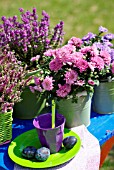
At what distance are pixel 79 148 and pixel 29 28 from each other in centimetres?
77

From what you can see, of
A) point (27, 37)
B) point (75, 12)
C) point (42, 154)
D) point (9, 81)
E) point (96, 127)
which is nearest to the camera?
point (42, 154)

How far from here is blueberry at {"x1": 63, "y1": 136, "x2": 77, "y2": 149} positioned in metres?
2.02

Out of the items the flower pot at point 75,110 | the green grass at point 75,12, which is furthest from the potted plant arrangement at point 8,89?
the green grass at point 75,12

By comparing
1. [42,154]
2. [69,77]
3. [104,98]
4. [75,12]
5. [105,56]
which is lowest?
[42,154]

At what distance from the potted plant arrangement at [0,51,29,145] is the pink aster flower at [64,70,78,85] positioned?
0.24 meters

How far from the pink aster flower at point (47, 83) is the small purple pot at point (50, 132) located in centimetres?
17

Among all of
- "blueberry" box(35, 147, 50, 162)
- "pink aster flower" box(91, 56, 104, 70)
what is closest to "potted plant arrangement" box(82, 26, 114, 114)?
"pink aster flower" box(91, 56, 104, 70)

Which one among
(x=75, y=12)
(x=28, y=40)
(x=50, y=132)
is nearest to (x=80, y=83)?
(x=50, y=132)

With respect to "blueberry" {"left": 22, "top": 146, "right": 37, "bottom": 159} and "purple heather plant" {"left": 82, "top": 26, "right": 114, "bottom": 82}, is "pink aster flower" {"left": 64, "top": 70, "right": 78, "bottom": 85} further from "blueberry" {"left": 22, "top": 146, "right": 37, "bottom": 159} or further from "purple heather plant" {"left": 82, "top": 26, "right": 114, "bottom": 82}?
"blueberry" {"left": 22, "top": 146, "right": 37, "bottom": 159}

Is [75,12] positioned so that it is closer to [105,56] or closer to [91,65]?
[105,56]

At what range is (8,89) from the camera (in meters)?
2.01

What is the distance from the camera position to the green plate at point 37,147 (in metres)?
1.93

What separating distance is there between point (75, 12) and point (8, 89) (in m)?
4.62

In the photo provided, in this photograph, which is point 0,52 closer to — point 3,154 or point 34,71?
Result: point 34,71
